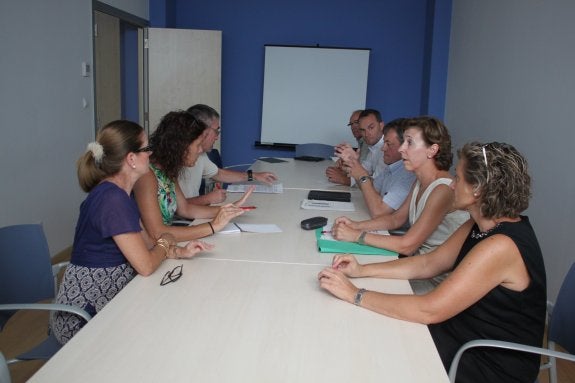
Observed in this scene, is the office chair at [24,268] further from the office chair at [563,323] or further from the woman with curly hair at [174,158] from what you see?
the office chair at [563,323]

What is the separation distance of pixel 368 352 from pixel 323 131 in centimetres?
548

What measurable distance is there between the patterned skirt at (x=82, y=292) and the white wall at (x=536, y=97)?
8.84ft

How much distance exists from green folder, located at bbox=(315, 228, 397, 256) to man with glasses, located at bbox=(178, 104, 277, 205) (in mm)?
1156

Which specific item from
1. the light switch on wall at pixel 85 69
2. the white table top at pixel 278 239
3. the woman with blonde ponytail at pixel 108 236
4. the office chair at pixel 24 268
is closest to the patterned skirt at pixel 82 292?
the woman with blonde ponytail at pixel 108 236

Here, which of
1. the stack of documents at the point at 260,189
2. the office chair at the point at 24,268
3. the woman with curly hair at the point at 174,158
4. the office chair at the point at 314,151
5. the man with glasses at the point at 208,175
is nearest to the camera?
the office chair at the point at 24,268

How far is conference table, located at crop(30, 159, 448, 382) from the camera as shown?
1.26 m

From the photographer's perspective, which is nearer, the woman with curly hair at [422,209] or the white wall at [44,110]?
the woman with curly hair at [422,209]

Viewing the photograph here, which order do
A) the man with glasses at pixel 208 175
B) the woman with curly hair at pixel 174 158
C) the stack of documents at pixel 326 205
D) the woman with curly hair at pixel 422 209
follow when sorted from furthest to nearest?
1. the man with glasses at pixel 208 175
2. the stack of documents at pixel 326 205
3. the woman with curly hair at pixel 174 158
4. the woman with curly hair at pixel 422 209

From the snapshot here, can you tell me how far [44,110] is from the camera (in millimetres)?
4238

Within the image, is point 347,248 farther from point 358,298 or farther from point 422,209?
point 358,298

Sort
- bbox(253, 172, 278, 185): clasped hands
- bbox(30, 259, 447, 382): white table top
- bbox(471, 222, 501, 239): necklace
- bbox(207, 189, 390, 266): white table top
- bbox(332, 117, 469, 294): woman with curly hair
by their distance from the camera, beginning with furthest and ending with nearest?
bbox(253, 172, 278, 185): clasped hands < bbox(332, 117, 469, 294): woman with curly hair < bbox(207, 189, 390, 266): white table top < bbox(471, 222, 501, 239): necklace < bbox(30, 259, 447, 382): white table top

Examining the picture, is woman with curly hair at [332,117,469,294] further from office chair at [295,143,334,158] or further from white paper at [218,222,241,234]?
office chair at [295,143,334,158]

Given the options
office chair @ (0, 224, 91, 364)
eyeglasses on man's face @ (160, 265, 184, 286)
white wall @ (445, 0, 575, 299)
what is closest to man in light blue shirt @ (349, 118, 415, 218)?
white wall @ (445, 0, 575, 299)

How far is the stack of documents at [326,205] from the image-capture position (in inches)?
124
